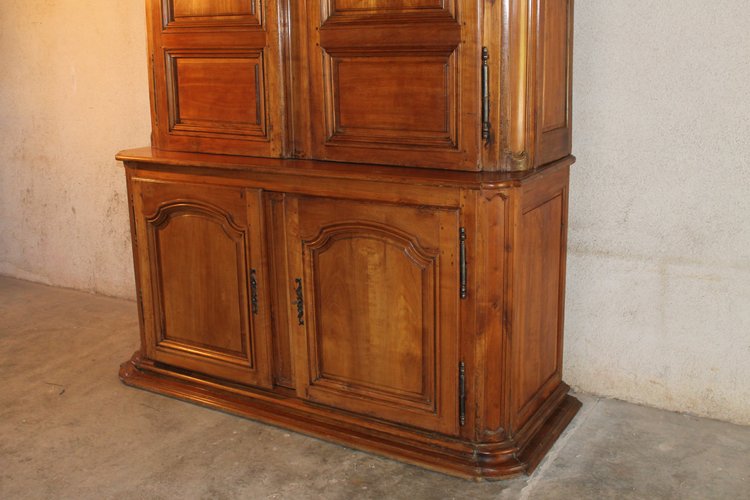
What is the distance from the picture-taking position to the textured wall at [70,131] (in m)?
4.30

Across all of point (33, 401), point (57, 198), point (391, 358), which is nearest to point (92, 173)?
point (57, 198)

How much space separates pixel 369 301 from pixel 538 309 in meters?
0.59

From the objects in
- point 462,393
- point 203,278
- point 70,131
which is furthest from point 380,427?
point 70,131

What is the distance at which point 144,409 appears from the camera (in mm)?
3312

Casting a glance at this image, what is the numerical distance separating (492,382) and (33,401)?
1.86 m

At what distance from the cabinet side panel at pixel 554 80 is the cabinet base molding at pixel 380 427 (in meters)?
0.93

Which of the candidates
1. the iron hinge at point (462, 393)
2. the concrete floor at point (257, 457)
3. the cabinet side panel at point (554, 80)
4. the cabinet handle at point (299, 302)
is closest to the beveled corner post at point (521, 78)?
the cabinet side panel at point (554, 80)

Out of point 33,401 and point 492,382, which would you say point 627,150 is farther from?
point 33,401

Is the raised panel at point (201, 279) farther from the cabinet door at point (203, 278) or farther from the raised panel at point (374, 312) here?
the raised panel at point (374, 312)

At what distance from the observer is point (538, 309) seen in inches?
116

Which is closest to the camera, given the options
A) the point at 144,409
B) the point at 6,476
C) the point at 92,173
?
the point at 6,476

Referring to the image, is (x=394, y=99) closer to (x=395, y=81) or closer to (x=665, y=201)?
(x=395, y=81)

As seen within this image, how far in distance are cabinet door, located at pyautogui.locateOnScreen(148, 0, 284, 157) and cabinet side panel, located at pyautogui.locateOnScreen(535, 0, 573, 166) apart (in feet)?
2.99

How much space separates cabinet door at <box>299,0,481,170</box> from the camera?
8.75 feet
